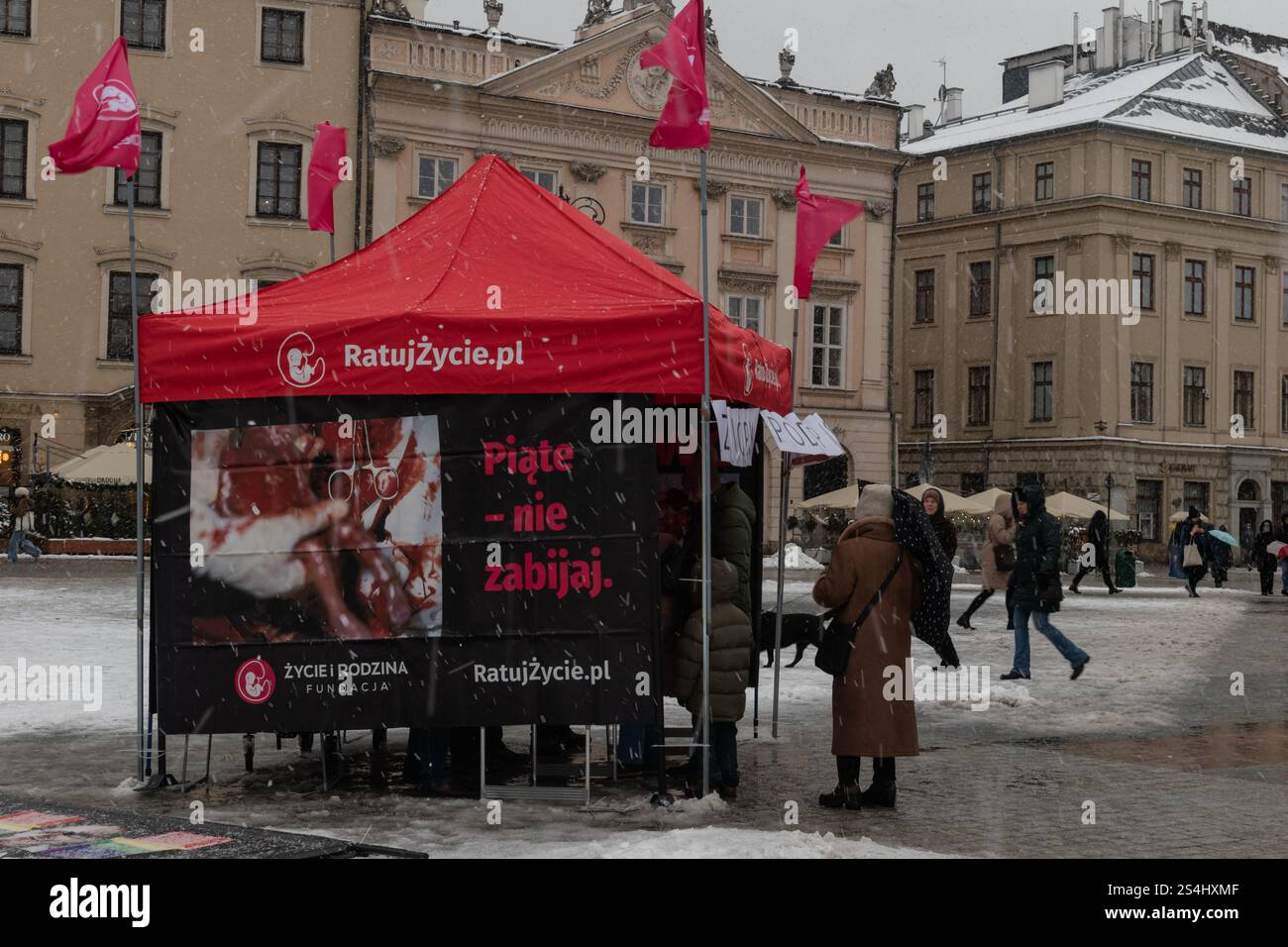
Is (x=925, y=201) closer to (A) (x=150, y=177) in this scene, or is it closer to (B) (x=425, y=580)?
(A) (x=150, y=177)

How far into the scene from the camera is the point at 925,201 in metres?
60.6

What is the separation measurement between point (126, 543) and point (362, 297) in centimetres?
2985

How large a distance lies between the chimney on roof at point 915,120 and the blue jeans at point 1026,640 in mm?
52759

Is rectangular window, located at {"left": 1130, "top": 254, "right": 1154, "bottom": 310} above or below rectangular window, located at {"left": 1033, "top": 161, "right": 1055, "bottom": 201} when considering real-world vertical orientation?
below

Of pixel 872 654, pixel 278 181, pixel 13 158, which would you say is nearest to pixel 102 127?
pixel 872 654

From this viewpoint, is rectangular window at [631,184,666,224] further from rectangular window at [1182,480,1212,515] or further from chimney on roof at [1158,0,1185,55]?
chimney on roof at [1158,0,1185,55]

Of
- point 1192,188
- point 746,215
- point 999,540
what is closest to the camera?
point 999,540

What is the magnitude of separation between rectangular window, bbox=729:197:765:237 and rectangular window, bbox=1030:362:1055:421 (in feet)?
47.1

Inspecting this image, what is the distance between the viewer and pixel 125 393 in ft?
128

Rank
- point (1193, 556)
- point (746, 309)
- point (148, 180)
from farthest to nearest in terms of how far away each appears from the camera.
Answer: point (746, 309) → point (148, 180) → point (1193, 556)

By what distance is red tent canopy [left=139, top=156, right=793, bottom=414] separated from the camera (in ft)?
28.2

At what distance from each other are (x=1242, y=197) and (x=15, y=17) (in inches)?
1593

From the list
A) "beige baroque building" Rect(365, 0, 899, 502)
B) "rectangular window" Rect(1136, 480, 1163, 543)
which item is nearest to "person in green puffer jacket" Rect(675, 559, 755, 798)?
"beige baroque building" Rect(365, 0, 899, 502)
